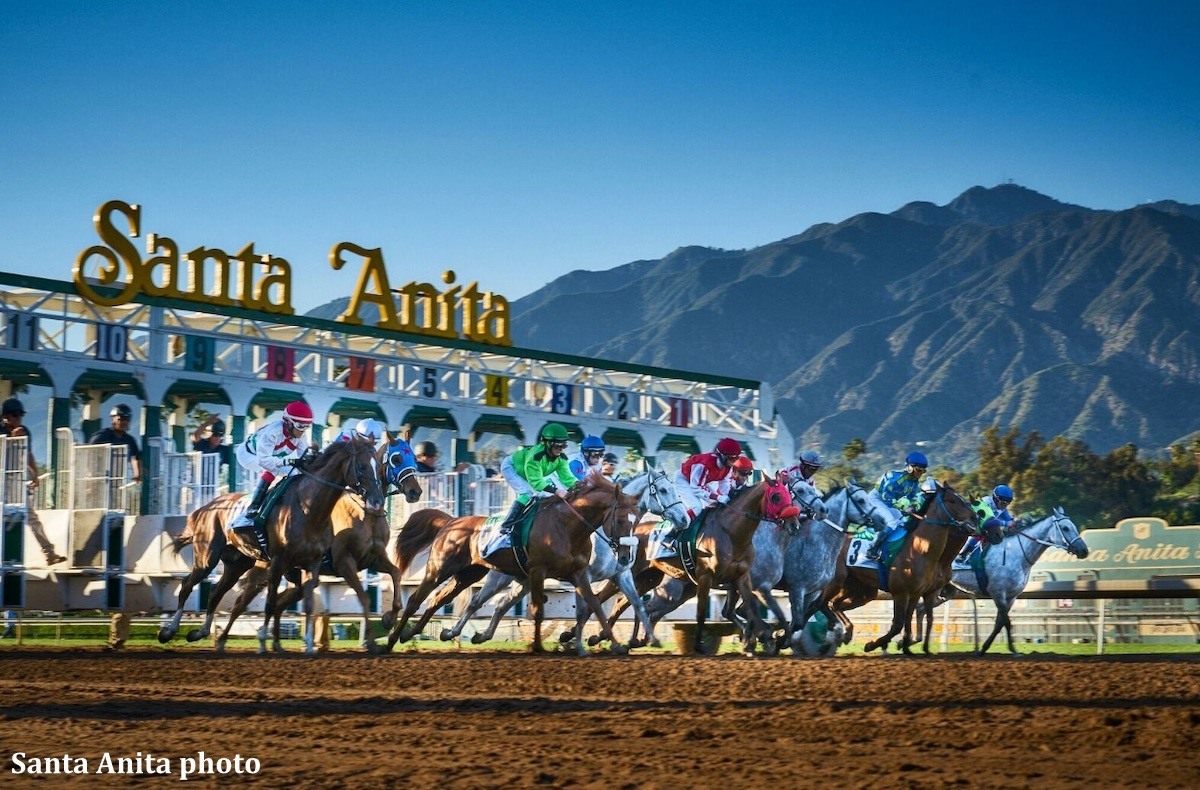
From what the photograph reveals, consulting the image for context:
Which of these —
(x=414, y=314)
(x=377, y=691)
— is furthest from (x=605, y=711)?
(x=414, y=314)

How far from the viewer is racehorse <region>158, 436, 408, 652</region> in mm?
16234

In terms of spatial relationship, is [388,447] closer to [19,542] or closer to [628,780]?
[19,542]

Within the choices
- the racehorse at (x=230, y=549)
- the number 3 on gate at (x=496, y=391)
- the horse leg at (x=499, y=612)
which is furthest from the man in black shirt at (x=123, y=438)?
the number 3 on gate at (x=496, y=391)

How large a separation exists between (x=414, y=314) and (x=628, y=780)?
80.7ft

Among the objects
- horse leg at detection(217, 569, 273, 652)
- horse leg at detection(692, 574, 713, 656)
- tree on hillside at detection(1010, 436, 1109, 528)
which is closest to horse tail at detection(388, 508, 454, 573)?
horse leg at detection(217, 569, 273, 652)

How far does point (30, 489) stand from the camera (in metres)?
18.9

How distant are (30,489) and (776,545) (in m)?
8.60

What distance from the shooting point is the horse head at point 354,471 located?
1589 cm

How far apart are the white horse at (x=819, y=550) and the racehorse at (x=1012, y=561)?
1.83m

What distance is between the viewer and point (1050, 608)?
83.5 feet

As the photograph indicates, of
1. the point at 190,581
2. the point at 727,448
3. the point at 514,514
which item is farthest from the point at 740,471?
the point at 190,581

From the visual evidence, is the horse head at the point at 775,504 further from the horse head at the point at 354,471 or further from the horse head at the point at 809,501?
the horse head at the point at 354,471

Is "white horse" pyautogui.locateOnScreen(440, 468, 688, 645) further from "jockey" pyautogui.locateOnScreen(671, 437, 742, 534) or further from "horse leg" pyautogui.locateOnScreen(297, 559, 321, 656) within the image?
"horse leg" pyautogui.locateOnScreen(297, 559, 321, 656)

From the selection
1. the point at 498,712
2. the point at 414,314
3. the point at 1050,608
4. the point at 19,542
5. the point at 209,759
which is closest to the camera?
the point at 209,759
